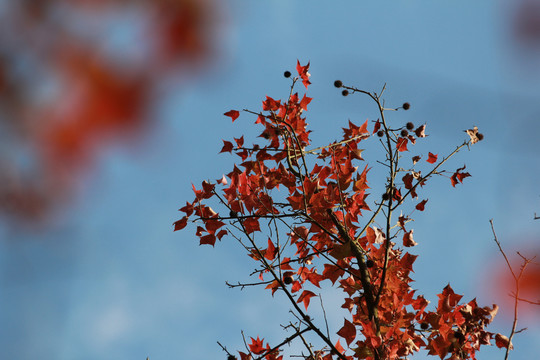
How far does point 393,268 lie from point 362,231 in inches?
14.7

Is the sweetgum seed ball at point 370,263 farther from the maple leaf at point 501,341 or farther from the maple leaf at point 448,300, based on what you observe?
the maple leaf at point 501,341

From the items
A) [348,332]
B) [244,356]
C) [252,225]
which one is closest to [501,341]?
[348,332]

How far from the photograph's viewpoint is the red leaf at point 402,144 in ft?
13.6

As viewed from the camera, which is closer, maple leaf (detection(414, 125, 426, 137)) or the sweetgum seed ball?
the sweetgum seed ball

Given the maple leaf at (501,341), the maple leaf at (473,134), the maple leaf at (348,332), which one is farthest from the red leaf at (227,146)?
the maple leaf at (501,341)

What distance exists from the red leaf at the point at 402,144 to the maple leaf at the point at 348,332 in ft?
5.07

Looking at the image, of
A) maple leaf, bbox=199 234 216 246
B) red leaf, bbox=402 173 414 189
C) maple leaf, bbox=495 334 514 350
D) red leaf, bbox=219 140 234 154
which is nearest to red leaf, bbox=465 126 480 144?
red leaf, bbox=402 173 414 189

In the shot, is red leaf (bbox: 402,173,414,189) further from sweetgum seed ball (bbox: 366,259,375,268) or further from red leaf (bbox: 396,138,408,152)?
sweetgum seed ball (bbox: 366,259,375,268)

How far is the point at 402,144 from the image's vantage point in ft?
13.9

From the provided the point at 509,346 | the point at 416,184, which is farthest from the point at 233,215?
the point at 509,346

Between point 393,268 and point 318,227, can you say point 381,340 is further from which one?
point 318,227

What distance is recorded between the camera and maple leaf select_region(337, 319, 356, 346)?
3.38 m

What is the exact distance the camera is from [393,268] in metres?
3.55

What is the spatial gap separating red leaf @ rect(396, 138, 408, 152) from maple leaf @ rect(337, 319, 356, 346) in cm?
154
